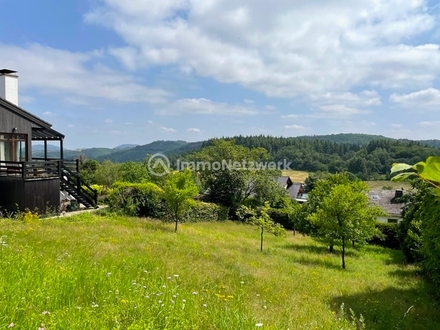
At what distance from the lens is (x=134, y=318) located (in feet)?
10.9

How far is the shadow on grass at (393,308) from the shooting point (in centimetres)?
842

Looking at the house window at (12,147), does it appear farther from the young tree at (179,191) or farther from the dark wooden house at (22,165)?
the young tree at (179,191)

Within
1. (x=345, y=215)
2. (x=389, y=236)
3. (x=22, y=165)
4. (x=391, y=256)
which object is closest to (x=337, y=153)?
(x=389, y=236)

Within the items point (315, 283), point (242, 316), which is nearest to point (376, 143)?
point (315, 283)

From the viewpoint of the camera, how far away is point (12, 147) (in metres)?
17.6

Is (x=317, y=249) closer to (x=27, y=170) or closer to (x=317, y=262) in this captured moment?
(x=317, y=262)

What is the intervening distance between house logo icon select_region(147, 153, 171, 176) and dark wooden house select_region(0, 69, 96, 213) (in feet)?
62.2

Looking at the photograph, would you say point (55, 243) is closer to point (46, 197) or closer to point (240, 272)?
point (240, 272)

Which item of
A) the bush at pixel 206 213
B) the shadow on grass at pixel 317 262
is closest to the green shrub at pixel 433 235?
the shadow on grass at pixel 317 262

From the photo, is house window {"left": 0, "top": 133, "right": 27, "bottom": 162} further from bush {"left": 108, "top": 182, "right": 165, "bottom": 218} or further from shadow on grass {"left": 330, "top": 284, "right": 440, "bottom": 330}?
shadow on grass {"left": 330, "top": 284, "right": 440, "bottom": 330}

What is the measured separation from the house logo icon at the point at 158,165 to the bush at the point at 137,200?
12.5m

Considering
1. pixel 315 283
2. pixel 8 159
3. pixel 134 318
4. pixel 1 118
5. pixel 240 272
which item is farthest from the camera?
pixel 8 159

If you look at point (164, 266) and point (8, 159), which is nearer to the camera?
point (164, 266)

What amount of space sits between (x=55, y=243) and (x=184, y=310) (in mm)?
5901
